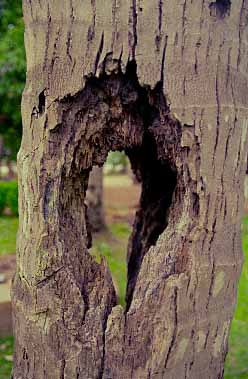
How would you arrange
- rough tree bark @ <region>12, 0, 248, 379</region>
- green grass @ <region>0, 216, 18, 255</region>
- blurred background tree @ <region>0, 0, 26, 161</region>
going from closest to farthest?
rough tree bark @ <region>12, 0, 248, 379</region>
blurred background tree @ <region>0, 0, 26, 161</region>
green grass @ <region>0, 216, 18, 255</region>

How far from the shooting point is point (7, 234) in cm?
873

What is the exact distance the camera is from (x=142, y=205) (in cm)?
343

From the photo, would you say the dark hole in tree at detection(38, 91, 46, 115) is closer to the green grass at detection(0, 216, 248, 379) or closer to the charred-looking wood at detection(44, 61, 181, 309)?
the charred-looking wood at detection(44, 61, 181, 309)

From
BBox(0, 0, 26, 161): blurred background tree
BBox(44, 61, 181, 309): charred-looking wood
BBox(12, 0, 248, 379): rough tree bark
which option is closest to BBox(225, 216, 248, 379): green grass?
BBox(12, 0, 248, 379): rough tree bark

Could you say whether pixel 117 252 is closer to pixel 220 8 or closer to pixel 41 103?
pixel 41 103

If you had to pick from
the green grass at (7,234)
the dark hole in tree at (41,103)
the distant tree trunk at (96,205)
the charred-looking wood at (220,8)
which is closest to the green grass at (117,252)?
the distant tree trunk at (96,205)

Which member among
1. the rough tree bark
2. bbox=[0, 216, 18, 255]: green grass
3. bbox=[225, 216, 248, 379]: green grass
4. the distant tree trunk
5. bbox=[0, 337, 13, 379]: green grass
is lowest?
bbox=[0, 216, 18, 255]: green grass

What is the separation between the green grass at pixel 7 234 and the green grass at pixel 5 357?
3.22 meters

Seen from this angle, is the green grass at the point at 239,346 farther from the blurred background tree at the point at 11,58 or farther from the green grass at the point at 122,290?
the blurred background tree at the point at 11,58

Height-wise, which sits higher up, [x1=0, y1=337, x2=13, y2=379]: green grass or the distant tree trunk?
the distant tree trunk

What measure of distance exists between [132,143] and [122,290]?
10.6ft

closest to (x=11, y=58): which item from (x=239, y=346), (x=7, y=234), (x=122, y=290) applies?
(x=122, y=290)

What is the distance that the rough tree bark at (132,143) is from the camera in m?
2.13

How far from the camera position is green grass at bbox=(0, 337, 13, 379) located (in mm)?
3590
